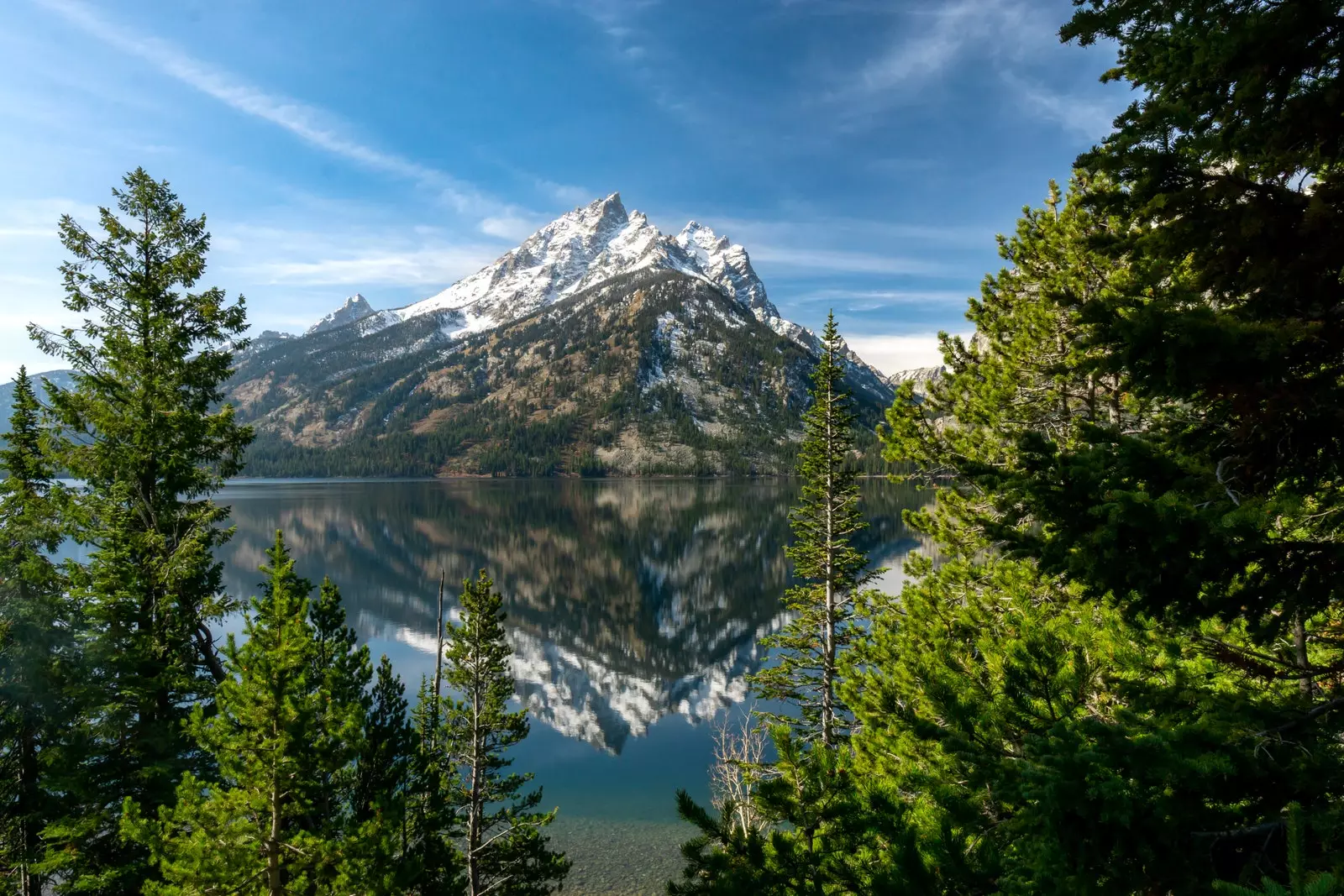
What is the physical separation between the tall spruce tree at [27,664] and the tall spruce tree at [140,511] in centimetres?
41

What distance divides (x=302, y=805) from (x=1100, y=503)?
13.2 meters

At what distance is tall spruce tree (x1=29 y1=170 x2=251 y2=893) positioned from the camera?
41.5ft

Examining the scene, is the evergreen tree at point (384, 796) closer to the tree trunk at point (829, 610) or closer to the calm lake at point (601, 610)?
the tree trunk at point (829, 610)

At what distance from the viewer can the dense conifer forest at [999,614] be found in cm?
329

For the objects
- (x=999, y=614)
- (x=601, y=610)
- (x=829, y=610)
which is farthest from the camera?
(x=601, y=610)

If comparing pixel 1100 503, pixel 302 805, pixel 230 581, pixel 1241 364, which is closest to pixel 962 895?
pixel 1100 503

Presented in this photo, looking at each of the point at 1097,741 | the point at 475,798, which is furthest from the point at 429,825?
the point at 1097,741

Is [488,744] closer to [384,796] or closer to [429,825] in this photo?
[429,825]

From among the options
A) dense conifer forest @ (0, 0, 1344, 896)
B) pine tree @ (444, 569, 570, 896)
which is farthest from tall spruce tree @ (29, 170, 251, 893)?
pine tree @ (444, 569, 570, 896)

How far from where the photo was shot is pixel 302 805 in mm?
11250

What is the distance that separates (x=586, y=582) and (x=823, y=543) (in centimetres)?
6738

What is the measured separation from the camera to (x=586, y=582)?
8662 centimetres

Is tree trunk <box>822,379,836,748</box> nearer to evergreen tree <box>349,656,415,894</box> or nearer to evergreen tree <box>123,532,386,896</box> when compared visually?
Result: evergreen tree <box>349,656,415,894</box>

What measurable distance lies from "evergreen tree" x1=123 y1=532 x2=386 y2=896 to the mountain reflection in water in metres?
33.3
